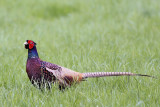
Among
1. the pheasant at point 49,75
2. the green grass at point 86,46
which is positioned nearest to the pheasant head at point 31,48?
the pheasant at point 49,75

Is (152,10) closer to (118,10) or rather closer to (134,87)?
(118,10)

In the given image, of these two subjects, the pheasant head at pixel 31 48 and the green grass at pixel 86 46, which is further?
the pheasant head at pixel 31 48

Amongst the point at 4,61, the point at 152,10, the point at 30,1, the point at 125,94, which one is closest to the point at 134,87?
the point at 125,94

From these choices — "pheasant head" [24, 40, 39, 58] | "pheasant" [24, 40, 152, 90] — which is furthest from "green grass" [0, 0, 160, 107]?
"pheasant head" [24, 40, 39, 58]

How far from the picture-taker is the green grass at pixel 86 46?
3.51m

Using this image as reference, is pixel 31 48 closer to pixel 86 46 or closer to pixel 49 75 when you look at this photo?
pixel 49 75

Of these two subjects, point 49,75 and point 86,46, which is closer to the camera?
point 49,75

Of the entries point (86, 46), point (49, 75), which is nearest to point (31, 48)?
point (49, 75)

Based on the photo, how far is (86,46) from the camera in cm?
627

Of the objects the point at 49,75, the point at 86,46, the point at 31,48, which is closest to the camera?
the point at 49,75

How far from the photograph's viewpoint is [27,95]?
376 centimetres

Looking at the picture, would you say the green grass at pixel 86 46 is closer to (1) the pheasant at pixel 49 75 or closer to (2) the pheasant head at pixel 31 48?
(1) the pheasant at pixel 49 75

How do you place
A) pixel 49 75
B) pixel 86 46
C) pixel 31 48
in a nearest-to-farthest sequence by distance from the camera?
pixel 49 75 < pixel 31 48 < pixel 86 46

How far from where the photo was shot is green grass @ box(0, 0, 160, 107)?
11.5 feet
